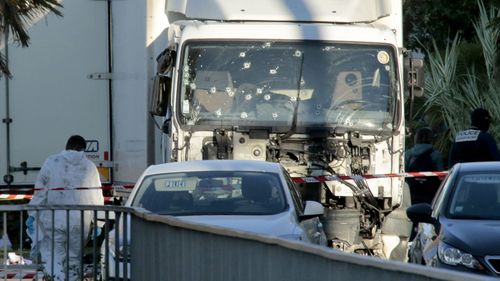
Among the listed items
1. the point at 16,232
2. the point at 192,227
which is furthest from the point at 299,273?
the point at 16,232

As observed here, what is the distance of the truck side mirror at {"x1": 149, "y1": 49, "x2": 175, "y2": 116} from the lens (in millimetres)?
14336

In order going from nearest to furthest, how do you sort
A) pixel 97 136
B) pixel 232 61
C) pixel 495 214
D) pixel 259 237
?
pixel 259 237 < pixel 495 214 < pixel 232 61 < pixel 97 136

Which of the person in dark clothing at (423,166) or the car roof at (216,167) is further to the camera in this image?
the person in dark clothing at (423,166)

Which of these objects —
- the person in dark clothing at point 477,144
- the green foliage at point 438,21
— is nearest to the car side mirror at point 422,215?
the person in dark clothing at point 477,144

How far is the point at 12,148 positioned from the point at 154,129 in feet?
10.2

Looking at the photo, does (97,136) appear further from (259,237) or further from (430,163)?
(259,237)

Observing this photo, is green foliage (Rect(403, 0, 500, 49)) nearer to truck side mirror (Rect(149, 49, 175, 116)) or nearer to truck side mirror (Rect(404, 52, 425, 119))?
truck side mirror (Rect(404, 52, 425, 119))

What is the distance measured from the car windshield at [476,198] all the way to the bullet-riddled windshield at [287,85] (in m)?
3.49

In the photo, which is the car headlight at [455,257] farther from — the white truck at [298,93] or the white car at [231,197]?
the white truck at [298,93]

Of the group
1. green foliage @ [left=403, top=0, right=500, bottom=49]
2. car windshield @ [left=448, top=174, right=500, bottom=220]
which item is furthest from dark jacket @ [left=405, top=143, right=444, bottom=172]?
green foliage @ [left=403, top=0, right=500, bottom=49]

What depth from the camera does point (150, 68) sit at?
15.3 m

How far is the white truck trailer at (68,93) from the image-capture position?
16.7 m

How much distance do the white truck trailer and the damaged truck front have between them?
2.07 meters

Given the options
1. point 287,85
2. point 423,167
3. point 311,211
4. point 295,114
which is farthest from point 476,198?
point 423,167
